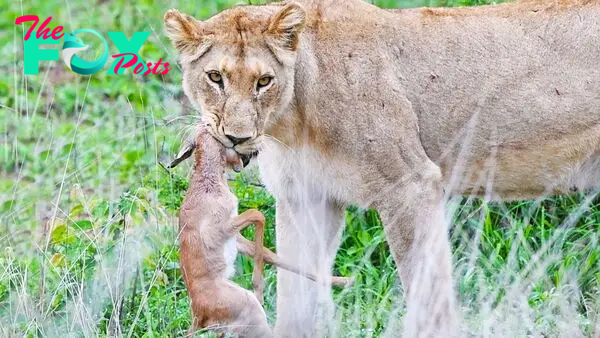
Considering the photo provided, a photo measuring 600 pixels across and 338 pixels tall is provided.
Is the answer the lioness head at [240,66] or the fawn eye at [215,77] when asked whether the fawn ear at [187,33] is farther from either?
the fawn eye at [215,77]

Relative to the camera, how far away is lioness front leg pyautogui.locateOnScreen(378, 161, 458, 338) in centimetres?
569

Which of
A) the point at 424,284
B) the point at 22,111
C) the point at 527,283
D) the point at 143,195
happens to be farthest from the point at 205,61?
the point at 22,111

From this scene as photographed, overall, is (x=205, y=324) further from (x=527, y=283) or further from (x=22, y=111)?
(x=22, y=111)

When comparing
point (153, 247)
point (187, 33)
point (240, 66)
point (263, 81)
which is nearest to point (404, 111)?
point (263, 81)

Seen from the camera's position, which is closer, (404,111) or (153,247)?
(404,111)

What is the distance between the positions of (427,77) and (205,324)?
64.0 inches

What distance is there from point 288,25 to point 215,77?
1.28 feet

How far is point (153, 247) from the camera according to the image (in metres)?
6.34

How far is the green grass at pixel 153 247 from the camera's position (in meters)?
5.59

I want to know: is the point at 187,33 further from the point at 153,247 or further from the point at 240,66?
the point at 153,247

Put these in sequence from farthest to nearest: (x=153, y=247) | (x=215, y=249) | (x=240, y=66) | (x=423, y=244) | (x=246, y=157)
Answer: (x=153, y=247) < (x=423, y=244) < (x=246, y=157) < (x=240, y=66) < (x=215, y=249)

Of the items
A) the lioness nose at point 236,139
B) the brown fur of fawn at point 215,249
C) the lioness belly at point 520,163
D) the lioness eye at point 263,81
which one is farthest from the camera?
the lioness belly at point 520,163

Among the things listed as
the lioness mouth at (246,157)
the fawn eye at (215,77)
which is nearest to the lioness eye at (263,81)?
the fawn eye at (215,77)

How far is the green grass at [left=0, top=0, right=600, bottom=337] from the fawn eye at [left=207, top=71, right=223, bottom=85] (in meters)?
0.43
